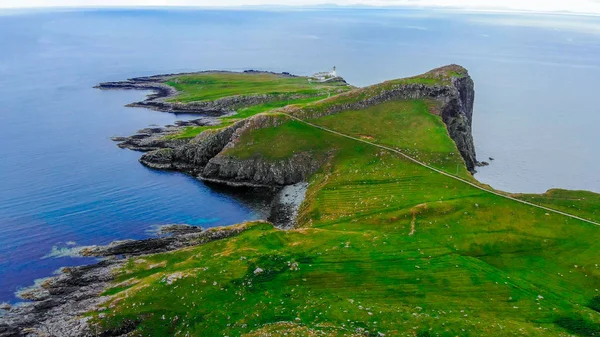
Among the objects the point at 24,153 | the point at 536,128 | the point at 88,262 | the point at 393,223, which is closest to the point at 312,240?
the point at 393,223

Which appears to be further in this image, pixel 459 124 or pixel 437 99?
pixel 437 99

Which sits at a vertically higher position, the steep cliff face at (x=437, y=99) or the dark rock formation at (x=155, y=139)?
the steep cliff face at (x=437, y=99)

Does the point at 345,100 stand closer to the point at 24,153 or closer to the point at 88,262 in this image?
the point at 88,262

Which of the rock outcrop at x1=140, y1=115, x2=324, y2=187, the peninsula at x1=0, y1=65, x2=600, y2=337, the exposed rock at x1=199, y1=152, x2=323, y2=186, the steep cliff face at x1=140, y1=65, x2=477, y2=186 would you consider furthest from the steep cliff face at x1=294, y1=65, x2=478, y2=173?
the exposed rock at x1=199, y1=152, x2=323, y2=186

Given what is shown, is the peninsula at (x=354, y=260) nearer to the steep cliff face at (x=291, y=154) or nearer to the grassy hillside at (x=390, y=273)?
the grassy hillside at (x=390, y=273)

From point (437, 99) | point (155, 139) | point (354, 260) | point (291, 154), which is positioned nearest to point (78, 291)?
point (354, 260)

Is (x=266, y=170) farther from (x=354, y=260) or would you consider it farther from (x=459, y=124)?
(x=459, y=124)

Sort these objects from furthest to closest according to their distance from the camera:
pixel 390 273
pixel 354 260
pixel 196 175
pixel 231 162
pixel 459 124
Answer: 1. pixel 459 124
2. pixel 196 175
3. pixel 231 162
4. pixel 354 260
5. pixel 390 273

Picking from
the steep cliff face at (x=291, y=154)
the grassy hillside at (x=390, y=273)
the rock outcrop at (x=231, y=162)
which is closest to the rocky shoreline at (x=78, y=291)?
the grassy hillside at (x=390, y=273)
